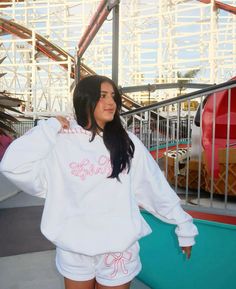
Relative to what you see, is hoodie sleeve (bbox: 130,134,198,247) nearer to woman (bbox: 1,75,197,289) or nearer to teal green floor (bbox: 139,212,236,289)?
woman (bbox: 1,75,197,289)

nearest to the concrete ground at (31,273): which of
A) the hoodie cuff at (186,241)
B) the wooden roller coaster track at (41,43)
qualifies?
the hoodie cuff at (186,241)

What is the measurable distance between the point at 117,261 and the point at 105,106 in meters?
0.65

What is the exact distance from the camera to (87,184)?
1.50m

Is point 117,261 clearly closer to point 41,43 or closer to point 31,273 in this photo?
point 31,273

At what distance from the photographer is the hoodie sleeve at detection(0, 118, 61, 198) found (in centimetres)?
149

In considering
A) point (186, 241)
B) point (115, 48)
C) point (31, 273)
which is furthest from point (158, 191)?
point (115, 48)

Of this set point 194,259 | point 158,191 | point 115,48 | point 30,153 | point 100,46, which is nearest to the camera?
point 30,153

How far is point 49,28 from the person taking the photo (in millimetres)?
23594

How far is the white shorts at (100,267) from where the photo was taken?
5.01 feet

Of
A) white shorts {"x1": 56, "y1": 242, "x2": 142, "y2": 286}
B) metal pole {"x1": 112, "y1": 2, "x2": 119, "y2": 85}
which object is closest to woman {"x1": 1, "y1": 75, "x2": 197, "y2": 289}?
white shorts {"x1": 56, "y1": 242, "x2": 142, "y2": 286}

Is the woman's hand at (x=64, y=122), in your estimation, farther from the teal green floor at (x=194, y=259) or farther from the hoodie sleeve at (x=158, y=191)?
the teal green floor at (x=194, y=259)

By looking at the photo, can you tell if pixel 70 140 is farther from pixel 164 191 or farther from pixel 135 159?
pixel 164 191

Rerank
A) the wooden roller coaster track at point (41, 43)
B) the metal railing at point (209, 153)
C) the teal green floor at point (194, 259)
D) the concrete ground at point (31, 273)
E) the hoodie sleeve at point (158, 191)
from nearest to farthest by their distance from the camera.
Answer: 1. the hoodie sleeve at point (158, 191)
2. the teal green floor at point (194, 259)
3. the metal railing at point (209, 153)
4. the concrete ground at point (31, 273)
5. the wooden roller coaster track at point (41, 43)

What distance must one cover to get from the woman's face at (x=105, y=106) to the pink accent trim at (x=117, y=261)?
561 mm
